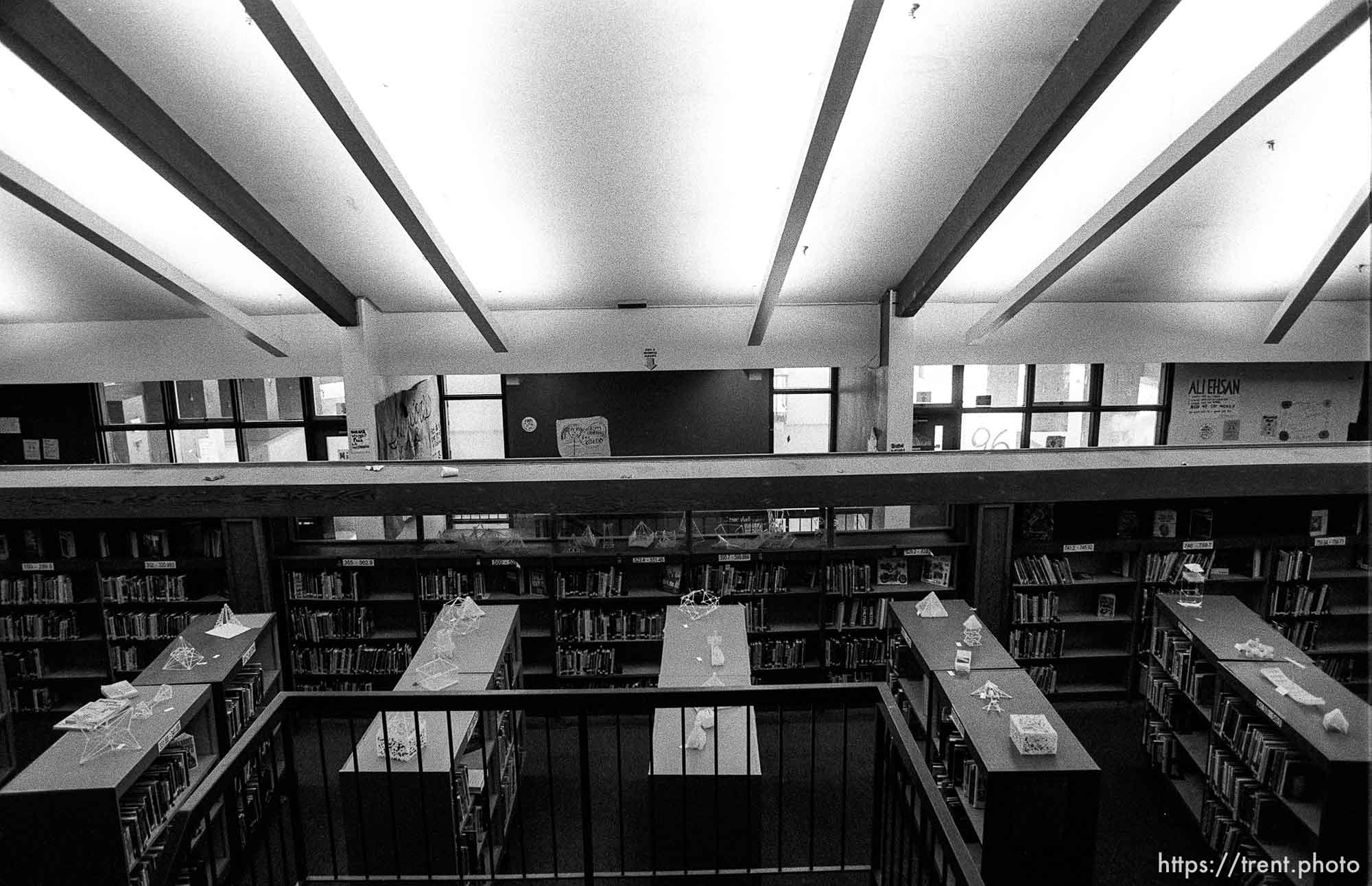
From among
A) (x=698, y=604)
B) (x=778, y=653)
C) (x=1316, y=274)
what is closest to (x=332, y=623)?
(x=698, y=604)

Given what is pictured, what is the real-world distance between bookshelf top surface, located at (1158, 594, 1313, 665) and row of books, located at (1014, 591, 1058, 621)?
1.06 meters

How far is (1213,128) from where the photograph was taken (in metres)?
5.23

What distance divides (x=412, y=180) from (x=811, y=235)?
3.13 meters

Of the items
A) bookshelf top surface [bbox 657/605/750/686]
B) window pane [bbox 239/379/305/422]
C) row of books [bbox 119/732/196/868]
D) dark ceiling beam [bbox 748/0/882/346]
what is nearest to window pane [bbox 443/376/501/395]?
window pane [bbox 239/379/305/422]

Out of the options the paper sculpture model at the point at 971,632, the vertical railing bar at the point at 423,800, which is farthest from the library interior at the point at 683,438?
the vertical railing bar at the point at 423,800

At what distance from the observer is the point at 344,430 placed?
9.67 meters

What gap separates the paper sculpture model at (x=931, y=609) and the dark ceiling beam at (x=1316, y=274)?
12.1 feet

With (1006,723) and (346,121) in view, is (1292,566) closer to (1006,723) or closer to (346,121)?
(1006,723)

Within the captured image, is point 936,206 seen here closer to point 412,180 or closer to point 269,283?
point 412,180

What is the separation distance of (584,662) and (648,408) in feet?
10.6

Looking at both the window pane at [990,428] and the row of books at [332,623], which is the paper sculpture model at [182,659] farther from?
the window pane at [990,428]

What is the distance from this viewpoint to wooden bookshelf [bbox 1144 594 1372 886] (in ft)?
15.2

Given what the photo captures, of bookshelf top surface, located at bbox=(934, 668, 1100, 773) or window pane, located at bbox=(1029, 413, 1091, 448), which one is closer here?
bookshelf top surface, located at bbox=(934, 668, 1100, 773)

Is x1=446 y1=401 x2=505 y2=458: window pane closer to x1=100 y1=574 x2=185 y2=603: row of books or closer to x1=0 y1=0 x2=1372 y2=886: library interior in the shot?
x1=0 y1=0 x2=1372 y2=886: library interior
